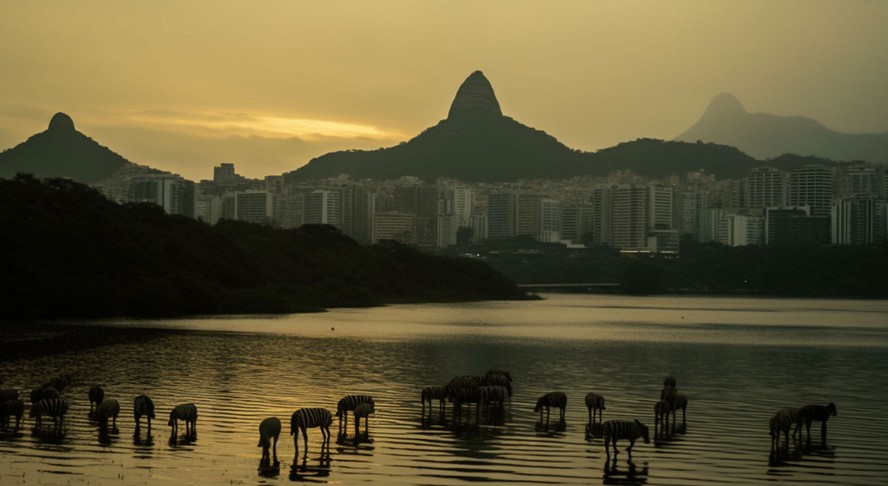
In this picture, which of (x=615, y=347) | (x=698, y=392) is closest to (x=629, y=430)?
(x=698, y=392)

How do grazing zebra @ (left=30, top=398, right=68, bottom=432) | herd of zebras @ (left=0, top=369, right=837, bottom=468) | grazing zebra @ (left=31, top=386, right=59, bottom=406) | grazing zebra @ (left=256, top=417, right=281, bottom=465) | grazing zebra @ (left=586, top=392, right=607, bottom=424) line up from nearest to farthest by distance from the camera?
1. grazing zebra @ (left=256, top=417, right=281, bottom=465)
2. herd of zebras @ (left=0, top=369, right=837, bottom=468)
3. grazing zebra @ (left=30, top=398, right=68, bottom=432)
4. grazing zebra @ (left=31, top=386, right=59, bottom=406)
5. grazing zebra @ (left=586, top=392, right=607, bottom=424)

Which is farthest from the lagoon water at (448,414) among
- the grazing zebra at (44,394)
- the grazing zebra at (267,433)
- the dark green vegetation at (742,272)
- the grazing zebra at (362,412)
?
the dark green vegetation at (742,272)

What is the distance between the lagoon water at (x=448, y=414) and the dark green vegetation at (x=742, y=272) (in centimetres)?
11437

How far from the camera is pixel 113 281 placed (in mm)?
68250

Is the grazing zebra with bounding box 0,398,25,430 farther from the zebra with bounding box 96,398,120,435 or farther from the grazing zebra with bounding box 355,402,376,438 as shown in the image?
the grazing zebra with bounding box 355,402,376,438

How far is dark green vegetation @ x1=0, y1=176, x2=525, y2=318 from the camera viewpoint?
6228 cm

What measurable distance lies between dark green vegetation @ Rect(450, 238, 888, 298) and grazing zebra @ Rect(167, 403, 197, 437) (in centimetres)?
15359

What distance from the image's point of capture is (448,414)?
23969 millimetres

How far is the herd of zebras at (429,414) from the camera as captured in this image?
18734mm

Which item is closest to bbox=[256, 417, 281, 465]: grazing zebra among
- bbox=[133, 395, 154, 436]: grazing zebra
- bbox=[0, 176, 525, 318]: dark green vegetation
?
bbox=[133, 395, 154, 436]: grazing zebra

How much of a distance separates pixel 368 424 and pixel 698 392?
37.4 feet

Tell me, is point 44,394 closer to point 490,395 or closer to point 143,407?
point 143,407

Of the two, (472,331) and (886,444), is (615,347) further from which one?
(886,444)

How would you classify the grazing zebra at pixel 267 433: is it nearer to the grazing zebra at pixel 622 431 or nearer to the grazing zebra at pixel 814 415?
the grazing zebra at pixel 622 431
